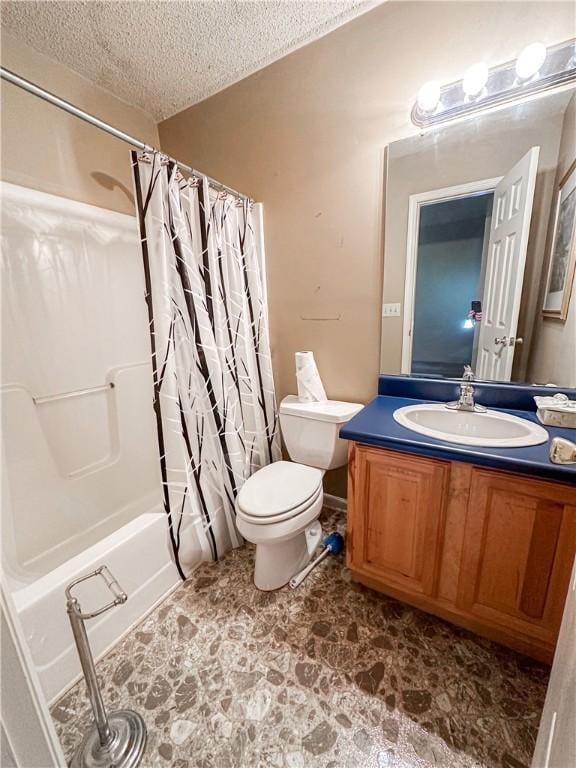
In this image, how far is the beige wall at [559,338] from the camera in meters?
1.13

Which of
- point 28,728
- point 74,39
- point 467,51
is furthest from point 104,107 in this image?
point 28,728

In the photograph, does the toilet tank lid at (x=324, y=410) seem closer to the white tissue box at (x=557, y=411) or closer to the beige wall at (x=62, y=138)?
the white tissue box at (x=557, y=411)

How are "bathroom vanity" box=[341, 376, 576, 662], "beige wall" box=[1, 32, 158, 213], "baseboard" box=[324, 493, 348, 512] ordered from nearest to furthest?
"bathroom vanity" box=[341, 376, 576, 662] < "beige wall" box=[1, 32, 158, 213] < "baseboard" box=[324, 493, 348, 512]

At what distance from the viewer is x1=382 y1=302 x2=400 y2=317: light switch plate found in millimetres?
1526

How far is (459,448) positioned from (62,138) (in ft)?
7.47

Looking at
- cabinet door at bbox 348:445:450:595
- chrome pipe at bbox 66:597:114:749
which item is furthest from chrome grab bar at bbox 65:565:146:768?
cabinet door at bbox 348:445:450:595

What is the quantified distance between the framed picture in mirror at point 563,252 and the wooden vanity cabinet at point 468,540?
0.72 m

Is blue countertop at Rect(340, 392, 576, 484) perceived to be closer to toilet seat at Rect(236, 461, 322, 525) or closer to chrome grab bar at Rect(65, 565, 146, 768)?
toilet seat at Rect(236, 461, 322, 525)

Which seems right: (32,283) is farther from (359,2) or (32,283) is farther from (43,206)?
(359,2)

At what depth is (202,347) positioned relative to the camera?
1417 mm

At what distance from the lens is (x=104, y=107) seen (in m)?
1.73

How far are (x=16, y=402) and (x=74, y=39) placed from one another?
1668 millimetres

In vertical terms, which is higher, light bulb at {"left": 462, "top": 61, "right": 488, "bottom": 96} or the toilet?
light bulb at {"left": 462, "top": 61, "right": 488, "bottom": 96}

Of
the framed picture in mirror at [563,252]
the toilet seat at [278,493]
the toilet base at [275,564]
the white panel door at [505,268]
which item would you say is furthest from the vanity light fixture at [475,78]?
the toilet base at [275,564]
